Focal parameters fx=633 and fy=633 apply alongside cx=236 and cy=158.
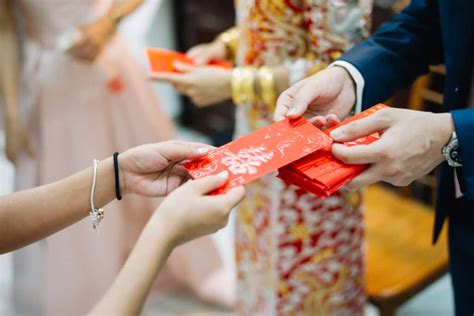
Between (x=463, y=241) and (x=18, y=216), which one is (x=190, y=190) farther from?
(x=463, y=241)

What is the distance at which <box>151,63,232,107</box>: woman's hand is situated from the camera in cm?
127

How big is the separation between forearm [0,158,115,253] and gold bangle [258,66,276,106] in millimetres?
406

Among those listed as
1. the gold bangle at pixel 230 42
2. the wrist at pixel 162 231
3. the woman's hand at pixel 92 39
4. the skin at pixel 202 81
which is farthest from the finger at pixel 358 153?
the woman's hand at pixel 92 39

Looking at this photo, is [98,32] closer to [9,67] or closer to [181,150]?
[9,67]

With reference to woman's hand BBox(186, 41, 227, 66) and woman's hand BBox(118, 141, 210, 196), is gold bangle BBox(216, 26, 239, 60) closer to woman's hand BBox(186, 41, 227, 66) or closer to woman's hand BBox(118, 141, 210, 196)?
woman's hand BBox(186, 41, 227, 66)

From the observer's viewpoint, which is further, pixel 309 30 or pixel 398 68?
pixel 309 30

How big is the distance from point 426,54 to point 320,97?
223 millimetres

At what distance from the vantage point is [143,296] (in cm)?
70

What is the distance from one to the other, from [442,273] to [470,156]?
706 mm

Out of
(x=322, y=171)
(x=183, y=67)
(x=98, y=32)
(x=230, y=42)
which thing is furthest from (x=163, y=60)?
(x=322, y=171)

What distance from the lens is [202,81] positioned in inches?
50.7

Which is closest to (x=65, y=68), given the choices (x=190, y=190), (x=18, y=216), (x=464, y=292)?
(x=18, y=216)

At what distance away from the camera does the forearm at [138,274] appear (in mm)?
679

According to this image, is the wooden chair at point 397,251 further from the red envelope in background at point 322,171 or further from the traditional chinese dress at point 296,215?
the red envelope in background at point 322,171
